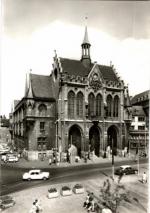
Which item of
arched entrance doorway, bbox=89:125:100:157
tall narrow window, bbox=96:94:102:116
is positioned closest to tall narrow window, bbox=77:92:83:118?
tall narrow window, bbox=96:94:102:116

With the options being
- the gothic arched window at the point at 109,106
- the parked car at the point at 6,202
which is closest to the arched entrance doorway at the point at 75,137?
the gothic arched window at the point at 109,106

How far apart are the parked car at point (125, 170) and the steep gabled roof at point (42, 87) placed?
4.25m

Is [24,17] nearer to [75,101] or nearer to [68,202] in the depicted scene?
[75,101]

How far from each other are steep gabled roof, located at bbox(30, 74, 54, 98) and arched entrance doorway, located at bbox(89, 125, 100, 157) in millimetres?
3034

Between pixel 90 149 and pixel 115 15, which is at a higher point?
pixel 115 15

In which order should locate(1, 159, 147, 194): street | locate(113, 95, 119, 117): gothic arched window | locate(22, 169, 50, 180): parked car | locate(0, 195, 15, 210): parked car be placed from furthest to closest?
1. locate(113, 95, 119, 117): gothic arched window
2. locate(22, 169, 50, 180): parked car
3. locate(1, 159, 147, 194): street
4. locate(0, 195, 15, 210): parked car

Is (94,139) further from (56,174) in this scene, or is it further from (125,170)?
(56,174)

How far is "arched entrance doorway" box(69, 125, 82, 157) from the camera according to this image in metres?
11.6

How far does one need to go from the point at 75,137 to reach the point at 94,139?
3.13ft

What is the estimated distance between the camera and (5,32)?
299 inches

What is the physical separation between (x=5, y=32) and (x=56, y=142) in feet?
15.4

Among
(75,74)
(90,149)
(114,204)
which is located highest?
(75,74)

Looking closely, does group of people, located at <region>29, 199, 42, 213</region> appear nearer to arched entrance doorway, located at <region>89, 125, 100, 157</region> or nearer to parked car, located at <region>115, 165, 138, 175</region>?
parked car, located at <region>115, 165, 138, 175</region>

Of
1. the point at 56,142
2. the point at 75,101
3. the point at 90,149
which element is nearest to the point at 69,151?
the point at 56,142
